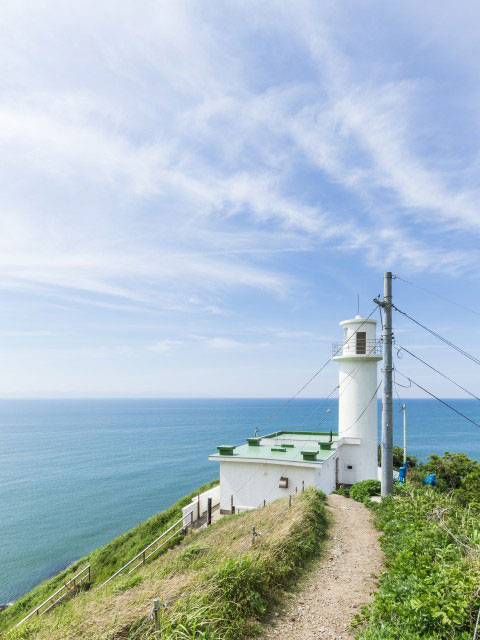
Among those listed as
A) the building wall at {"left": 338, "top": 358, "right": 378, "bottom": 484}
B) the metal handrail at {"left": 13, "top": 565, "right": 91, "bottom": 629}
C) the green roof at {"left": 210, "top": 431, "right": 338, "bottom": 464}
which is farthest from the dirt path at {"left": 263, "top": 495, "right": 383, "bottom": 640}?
the building wall at {"left": 338, "top": 358, "right": 378, "bottom": 484}

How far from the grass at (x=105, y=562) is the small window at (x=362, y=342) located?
15.1 m

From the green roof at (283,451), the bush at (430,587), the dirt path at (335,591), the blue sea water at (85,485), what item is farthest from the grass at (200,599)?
the blue sea water at (85,485)

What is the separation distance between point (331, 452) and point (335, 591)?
1160 centimetres

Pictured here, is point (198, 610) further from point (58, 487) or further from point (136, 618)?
point (58, 487)

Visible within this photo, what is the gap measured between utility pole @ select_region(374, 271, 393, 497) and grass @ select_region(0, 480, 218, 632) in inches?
604

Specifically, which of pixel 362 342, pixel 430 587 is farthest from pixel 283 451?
pixel 430 587

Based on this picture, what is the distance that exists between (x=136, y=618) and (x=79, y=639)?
653 millimetres

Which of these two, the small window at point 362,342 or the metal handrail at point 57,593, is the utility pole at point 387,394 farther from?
the metal handrail at point 57,593

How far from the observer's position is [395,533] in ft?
26.0

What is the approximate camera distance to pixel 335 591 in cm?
609

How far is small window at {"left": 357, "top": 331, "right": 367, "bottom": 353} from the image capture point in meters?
19.3

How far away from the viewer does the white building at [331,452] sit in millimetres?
15555

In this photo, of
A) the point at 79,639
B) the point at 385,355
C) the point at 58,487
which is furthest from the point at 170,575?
the point at 58,487

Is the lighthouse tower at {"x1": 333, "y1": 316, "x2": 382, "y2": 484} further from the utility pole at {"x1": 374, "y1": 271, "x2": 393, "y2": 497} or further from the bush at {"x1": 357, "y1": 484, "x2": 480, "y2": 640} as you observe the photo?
the bush at {"x1": 357, "y1": 484, "x2": 480, "y2": 640}
